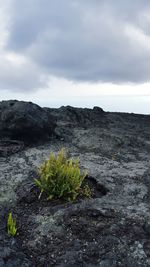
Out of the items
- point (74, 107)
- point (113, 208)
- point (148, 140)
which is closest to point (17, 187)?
point (113, 208)

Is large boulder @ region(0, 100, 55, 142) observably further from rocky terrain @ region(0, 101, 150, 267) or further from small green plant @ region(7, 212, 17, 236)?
small green plant @ region(7, 212, 17, 236)

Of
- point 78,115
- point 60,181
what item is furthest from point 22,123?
point 60,181

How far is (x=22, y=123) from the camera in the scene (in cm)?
1644

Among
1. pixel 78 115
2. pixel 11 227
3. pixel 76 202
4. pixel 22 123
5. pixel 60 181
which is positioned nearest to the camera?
pixel 11 227

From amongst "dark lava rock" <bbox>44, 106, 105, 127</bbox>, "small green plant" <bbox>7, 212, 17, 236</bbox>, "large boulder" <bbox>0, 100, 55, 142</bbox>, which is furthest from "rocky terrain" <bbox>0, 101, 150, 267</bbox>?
"dark lava rock" <bbox>44, 106, 105, 127</bbox>

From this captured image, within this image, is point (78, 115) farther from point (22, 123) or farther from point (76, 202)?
point (76, 202)

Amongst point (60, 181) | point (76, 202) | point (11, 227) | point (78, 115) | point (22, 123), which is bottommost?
point (11, 227)

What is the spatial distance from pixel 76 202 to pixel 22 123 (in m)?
6.40

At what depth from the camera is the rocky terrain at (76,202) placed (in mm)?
8891

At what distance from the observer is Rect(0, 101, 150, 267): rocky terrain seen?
8.89 metres

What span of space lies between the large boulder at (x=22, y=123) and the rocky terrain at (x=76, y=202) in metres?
0.04

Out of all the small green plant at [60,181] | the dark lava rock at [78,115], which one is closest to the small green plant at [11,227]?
the small green plant at [60,181]

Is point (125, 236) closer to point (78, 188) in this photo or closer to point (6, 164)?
point (78, 188)

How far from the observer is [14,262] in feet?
28.3
